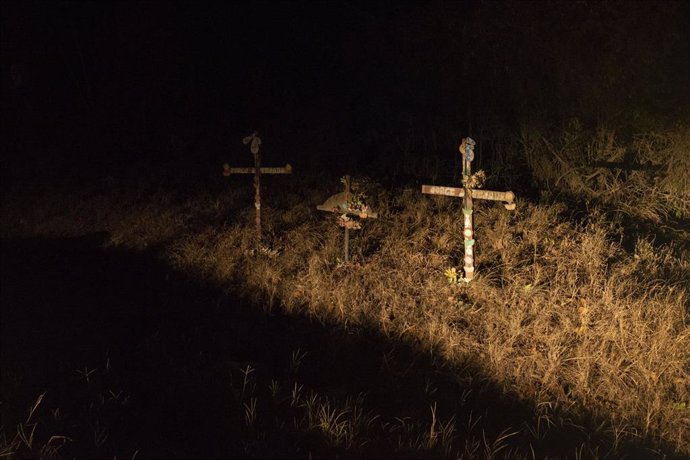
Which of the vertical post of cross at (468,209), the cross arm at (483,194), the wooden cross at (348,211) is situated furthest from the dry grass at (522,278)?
the cross arm at (483,194)

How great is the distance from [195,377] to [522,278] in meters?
3.20

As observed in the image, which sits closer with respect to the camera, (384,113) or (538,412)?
(538,412)

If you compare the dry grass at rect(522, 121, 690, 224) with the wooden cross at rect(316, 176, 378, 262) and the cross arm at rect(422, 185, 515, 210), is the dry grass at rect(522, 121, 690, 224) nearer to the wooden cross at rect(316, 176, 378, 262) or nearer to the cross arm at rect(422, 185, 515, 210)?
the cross arm at rect(422, 185, 515, 210)

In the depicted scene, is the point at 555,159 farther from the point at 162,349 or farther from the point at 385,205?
the point at 162,349

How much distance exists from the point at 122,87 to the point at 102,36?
2.14 m

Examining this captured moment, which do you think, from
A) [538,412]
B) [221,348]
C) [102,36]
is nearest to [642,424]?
[538,412]

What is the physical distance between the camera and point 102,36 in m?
18.4

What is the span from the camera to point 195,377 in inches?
165

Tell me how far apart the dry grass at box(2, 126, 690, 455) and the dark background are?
2134 millimetres

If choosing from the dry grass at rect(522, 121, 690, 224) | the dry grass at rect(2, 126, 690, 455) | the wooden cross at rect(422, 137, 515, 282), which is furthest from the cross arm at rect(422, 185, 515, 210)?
the dry grass at rect(522, 121, 690, 224)

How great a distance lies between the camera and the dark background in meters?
10.9

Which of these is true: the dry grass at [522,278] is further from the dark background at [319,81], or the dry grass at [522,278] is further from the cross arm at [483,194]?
the dark background at [319,81]

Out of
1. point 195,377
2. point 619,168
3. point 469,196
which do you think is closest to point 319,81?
point 619,168

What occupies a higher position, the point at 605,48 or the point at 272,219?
the point at 605,48
